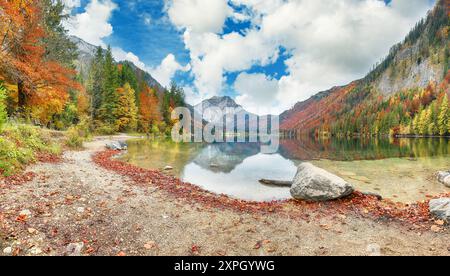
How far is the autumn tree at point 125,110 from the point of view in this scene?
5634 centimetres

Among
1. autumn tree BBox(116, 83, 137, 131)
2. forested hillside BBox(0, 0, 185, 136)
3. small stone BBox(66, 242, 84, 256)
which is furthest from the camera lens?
autumn tree BBox(116, 83, 137, 131)

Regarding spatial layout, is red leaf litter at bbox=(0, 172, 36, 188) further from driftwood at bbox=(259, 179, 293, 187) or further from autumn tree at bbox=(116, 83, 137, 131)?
autumn tree at bbox=(116, 83, 137, 131)

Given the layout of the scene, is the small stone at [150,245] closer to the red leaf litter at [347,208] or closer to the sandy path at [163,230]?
the sandy path at [163,230]

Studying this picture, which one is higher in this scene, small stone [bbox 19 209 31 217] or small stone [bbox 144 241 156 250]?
small stone [bbox 19 209 31 217]

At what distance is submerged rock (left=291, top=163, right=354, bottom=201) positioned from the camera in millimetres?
10133

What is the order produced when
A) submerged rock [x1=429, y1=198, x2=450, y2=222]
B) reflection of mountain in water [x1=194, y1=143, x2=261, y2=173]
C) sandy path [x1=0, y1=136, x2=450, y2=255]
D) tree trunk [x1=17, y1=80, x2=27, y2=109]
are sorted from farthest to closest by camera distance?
1. reflection of mountain in water [x1=194, y1=143, x2=261, y2=173]
2. tree trunk [x1=17, y1=80, x2=27, y2=109]
3. submerged rock [x1=429, y1=198, x2=450, y2=222]
4. sandy path [x1=0, y1=136, x2=450, y2=255]

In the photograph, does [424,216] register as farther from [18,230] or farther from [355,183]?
[18,230]

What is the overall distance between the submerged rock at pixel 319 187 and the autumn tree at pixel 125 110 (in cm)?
5275

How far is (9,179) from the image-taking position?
827 centimetres

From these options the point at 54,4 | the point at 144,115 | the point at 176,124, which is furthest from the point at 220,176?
the point at 176,124

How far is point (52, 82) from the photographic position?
21875 mm

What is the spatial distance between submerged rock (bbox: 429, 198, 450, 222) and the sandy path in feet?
3.23

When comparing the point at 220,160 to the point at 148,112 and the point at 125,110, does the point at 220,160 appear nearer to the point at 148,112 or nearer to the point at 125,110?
the point at 125,110

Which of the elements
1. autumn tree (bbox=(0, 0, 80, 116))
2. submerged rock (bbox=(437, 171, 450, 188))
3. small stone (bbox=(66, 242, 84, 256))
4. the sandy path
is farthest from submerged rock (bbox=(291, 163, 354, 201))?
autumn tree (bbox=(0, 0, 80, 116))
